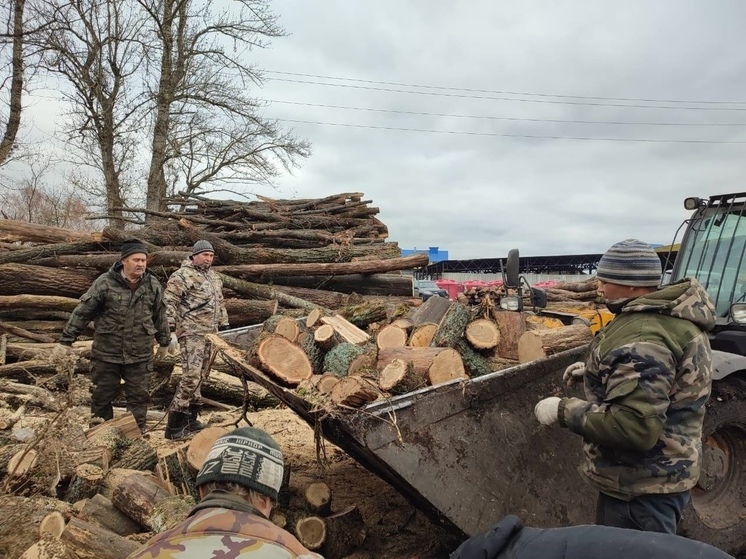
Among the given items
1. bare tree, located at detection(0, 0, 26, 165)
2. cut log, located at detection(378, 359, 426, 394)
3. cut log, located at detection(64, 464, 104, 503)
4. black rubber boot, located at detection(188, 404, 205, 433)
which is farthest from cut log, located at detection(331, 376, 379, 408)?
bare tree, located at detection(0, 0, 26, 165)

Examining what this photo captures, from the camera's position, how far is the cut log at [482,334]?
4.03 m

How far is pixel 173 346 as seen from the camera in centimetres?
680

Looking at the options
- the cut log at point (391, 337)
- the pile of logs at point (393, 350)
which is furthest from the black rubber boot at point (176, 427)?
the cut log at point (391, 337)

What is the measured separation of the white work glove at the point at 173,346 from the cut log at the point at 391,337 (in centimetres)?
303

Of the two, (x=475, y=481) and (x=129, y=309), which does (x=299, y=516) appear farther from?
(x=129, y=309)

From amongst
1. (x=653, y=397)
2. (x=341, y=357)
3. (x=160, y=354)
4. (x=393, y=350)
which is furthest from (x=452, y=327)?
(x=160, y=354)

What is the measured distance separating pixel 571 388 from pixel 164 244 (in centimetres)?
912

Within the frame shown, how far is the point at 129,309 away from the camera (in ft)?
18.8

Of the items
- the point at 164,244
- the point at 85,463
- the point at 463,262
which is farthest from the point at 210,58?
the point at 463,262

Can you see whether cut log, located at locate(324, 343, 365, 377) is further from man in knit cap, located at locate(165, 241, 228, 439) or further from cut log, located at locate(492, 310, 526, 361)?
man in knit cap, located at locate(165, 241, 228, 439)

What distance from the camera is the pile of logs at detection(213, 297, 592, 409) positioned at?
330cm

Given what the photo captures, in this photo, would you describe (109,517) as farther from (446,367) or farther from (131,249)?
(131,249)

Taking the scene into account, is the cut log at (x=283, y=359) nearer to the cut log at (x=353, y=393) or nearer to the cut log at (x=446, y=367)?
the cut log at (x=353, y=393)

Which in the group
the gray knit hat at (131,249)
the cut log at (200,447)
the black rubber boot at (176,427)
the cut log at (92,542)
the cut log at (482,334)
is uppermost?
the gray knit hat at (131,249)
